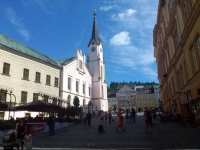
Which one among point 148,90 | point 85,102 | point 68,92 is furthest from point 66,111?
point 148,90

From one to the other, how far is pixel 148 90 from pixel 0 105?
86.0m

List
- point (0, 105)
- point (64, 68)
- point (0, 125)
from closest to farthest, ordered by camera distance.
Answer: point (0, 125)
point (0, 105)
point (64, 68)

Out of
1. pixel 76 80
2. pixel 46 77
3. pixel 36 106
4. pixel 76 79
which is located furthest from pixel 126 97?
pixel 36 106

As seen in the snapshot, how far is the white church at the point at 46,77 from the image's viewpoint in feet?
87.8

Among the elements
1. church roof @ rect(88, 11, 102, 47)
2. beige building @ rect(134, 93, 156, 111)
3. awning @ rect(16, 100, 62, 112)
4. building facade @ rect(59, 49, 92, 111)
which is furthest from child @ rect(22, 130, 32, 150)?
beige building @ rect(134, 93, 156, 111)

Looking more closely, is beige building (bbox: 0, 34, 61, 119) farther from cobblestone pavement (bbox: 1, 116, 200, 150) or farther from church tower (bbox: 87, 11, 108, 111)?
church tower (bbox: 87, 11, 108, 111)

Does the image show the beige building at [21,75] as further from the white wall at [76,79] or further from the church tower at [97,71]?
the church tower at [97,71]

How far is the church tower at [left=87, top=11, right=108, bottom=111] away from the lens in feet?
182

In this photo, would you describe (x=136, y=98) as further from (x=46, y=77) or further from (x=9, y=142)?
→ (x=9, y=142)

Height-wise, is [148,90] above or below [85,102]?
above

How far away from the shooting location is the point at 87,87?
5275 centimetres

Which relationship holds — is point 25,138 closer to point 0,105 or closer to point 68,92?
point 0,105

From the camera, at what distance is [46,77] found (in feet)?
115

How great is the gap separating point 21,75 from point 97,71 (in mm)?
30615
